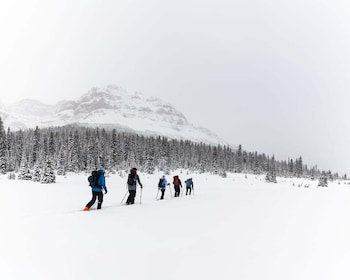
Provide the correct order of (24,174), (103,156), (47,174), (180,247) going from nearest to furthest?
1. (180,247)
2. (47,174)
3. (24,174)
4. (103,156)

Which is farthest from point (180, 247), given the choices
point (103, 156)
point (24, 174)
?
point (103, 156)

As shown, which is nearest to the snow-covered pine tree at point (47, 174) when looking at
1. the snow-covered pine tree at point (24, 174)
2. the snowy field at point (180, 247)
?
the snow-covered pine tree at point (24, 174)

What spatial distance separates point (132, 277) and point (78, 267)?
3.95 ft

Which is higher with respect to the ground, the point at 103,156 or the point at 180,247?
the point at 103,156

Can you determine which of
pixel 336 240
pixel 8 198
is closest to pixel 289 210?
pixel 336 240

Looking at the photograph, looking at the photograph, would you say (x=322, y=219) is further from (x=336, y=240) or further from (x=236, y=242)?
(x=236, y=242)

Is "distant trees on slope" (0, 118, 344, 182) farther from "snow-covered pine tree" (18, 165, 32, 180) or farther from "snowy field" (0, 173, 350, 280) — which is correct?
"snowy field" (0, 173, 350, 280)

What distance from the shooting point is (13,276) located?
17.1 ft

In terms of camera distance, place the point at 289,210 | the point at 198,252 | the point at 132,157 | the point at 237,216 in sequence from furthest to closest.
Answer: the point at 132,157
the point at 289,210
the point at 237,216
the point at 198,252

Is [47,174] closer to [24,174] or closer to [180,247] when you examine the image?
[24,174]

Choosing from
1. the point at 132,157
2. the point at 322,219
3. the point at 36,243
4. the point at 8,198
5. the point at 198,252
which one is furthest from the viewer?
the point at 132,157

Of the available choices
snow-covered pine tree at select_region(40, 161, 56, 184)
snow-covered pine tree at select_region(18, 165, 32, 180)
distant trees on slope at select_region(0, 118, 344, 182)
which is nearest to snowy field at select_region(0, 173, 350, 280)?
snow-covered pine tree at select_region(40, 161, 56, 184)

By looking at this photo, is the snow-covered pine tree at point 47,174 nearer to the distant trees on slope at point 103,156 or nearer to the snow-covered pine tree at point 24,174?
the snow-covered pine tree at point 24,174

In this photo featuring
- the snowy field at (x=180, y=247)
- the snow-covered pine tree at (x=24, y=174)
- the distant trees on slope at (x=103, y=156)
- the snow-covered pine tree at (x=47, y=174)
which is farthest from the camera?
the distant trees on slope at (x=103, y=156)
